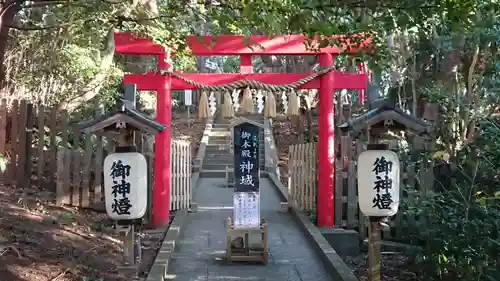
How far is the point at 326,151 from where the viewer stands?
36.9 feet

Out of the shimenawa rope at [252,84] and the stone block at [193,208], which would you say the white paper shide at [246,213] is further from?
the stone block at [193,208]

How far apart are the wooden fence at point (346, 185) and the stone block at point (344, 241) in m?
0.39

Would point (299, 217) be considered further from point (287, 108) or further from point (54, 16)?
point (54, 16)

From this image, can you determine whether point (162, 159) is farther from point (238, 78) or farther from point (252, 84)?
point (252, 84)

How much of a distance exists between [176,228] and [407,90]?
25.7 feet

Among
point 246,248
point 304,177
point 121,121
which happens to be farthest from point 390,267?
point 121,121

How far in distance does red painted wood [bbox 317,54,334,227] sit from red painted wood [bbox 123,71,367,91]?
0.19m

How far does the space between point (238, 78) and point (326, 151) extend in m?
2.20

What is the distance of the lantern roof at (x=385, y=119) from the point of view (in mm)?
6578

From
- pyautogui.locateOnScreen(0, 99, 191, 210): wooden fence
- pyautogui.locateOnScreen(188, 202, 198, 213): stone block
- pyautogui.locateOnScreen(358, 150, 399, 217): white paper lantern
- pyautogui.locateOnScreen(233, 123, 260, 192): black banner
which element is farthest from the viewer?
pyautogui.locateOnScreen(188, 202, 198, 213): stone block

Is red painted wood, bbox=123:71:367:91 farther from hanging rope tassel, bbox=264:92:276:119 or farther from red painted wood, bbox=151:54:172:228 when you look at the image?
hanging rope tassel, bbox=264:92:276:119

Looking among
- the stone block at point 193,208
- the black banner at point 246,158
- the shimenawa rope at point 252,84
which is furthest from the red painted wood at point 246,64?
the stone block at point 193,208

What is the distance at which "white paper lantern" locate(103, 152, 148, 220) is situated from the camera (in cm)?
681

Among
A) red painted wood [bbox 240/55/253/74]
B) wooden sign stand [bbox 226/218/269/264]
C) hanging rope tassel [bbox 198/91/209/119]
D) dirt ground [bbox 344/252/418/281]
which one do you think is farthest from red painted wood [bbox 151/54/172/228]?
dirt ground [bbox 344/252/418/281]
